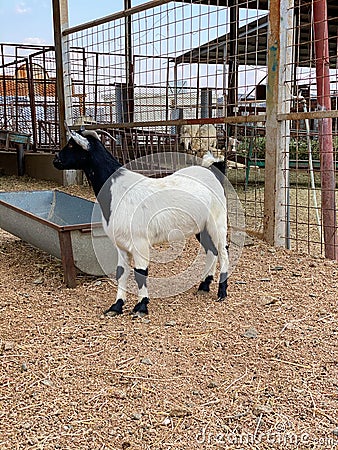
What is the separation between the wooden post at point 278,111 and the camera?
4.36 metres

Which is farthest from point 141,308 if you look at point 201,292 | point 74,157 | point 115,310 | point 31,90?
point 31,90

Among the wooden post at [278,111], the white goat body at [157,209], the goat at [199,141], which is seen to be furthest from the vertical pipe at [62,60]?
the white goat body at [157,209]

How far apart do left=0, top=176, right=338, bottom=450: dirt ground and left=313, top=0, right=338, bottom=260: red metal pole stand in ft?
2.30

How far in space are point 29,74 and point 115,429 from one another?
8.35 meters

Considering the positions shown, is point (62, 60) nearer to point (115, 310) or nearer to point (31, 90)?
point (31, 90)

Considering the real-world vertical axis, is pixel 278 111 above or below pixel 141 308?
above

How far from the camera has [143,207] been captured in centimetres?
309

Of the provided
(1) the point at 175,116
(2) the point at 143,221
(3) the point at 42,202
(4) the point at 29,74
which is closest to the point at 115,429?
(2) the point at 143,221

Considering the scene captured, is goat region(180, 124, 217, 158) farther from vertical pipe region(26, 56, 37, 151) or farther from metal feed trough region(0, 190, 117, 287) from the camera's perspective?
metal feed trough region(0, 190, 117, 287)

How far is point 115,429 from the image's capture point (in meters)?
2.00

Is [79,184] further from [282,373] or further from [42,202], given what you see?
[282,373]

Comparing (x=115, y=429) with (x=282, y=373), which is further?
(x=282, y=373)

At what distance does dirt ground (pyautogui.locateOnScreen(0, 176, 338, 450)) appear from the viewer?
198 cm

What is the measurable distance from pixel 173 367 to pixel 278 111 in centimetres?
268
